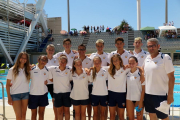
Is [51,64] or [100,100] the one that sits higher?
[51,64]

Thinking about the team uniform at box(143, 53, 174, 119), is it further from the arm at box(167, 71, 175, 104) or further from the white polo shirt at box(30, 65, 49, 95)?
the white polo shirt at box(30, 65, 49, 95)

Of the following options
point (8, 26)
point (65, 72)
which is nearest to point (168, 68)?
point (65, 72)

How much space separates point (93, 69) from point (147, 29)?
23.8 m

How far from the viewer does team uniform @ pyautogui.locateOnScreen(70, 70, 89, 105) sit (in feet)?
10.1

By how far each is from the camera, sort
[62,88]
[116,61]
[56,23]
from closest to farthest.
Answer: [116,61] < [62,88] < [56,23]

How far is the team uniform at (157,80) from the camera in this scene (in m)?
2.46

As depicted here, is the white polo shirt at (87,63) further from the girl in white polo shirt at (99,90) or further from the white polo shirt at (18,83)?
the white polo shirt at (18,83)

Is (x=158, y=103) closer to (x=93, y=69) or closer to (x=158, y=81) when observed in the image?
(x=158, y=81)

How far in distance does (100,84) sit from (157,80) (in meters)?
1.07

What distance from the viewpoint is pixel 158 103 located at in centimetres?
251

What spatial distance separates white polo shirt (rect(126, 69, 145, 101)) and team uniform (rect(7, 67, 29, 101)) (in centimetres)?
198

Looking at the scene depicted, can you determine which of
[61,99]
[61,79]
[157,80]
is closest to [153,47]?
[157,80]

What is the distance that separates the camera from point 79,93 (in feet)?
10.1

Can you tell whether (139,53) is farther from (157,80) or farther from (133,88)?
→ (157,80)
